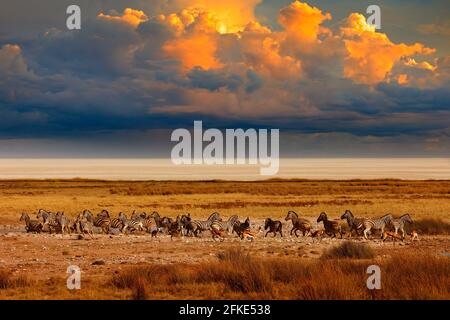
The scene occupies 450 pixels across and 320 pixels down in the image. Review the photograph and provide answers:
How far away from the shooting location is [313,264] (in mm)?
16562

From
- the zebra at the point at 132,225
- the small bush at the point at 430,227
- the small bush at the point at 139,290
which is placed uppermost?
the zebra at the point at 132,225

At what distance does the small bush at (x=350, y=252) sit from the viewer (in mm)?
19844

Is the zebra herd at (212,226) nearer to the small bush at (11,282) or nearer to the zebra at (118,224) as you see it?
the zebra at (118,224)

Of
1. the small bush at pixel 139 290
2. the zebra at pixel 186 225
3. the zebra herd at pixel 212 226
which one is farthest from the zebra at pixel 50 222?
the small bush at pixel 139 290

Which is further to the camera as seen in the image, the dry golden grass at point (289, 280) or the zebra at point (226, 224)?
the zebra at point (226, 224)

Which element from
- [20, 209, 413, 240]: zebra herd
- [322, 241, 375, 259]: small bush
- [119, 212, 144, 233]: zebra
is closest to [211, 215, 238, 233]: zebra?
[20, 209, 413, 240]: zebra herd

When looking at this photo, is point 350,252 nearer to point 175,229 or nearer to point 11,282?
point 175,229

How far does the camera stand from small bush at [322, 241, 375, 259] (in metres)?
19.8

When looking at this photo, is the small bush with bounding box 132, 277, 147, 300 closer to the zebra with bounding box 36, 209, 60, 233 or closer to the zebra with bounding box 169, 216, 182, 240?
the zebra with bounding box 169, 216, 182, 240

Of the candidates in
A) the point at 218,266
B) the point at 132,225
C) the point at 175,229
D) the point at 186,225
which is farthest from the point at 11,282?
the point at 132,225
